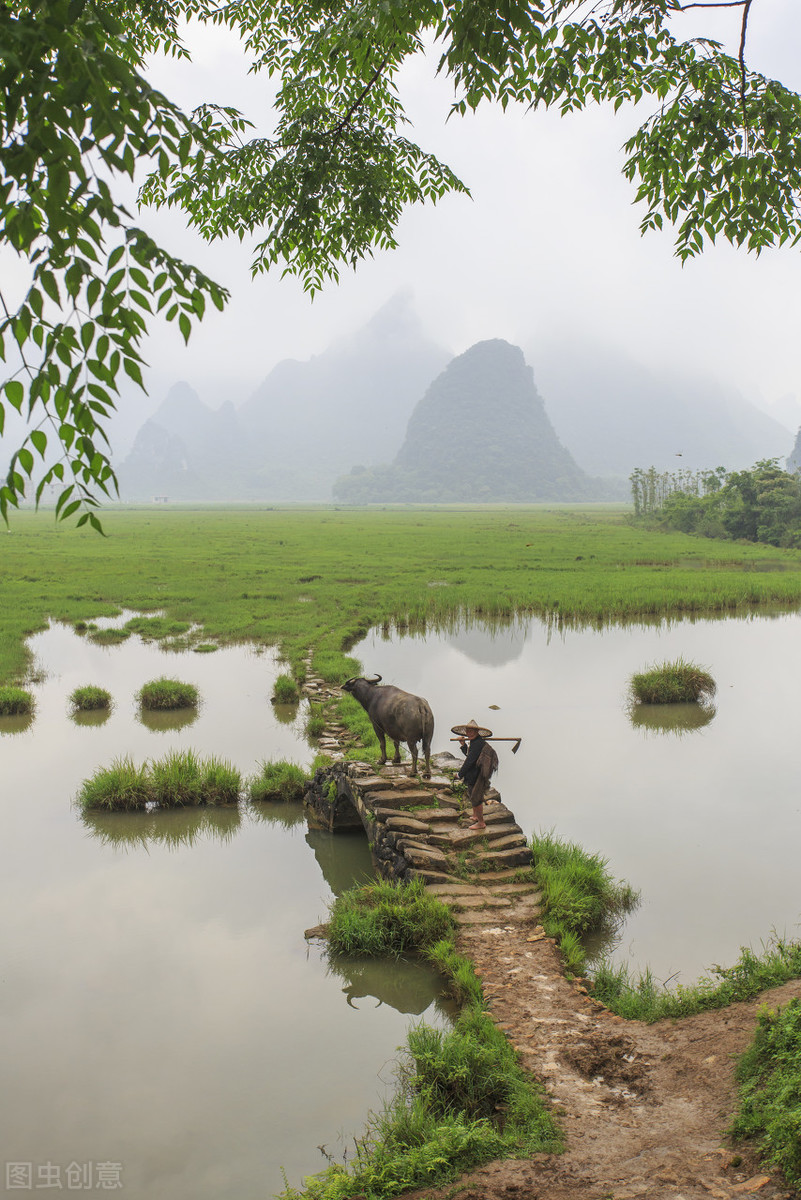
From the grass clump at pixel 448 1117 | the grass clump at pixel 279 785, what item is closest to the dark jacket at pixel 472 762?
the grass clump at pixel 448 1117

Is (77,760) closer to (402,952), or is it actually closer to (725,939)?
(402,952)

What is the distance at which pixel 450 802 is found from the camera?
759 cm

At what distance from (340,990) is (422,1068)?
135 centimetres

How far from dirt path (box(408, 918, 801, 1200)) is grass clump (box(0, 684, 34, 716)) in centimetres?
1057

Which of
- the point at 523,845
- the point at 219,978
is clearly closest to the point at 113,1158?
the point at 219,978

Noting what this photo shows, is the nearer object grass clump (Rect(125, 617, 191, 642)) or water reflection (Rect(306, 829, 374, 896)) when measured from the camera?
water reflection (Rect(306, 829, 374, 896))

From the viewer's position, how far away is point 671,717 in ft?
43.8

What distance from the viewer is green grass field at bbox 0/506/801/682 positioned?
71.2 ft

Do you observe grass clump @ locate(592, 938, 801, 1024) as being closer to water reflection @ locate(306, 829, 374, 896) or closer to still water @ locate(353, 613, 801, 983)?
still water @ locate(353, 613, 801, 983)

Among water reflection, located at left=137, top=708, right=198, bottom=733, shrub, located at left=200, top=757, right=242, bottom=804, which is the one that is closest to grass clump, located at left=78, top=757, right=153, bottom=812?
shrub, located at left=200, top=757, right=242, bottom=804

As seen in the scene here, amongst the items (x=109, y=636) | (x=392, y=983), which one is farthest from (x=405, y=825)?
(x=109, y=636)

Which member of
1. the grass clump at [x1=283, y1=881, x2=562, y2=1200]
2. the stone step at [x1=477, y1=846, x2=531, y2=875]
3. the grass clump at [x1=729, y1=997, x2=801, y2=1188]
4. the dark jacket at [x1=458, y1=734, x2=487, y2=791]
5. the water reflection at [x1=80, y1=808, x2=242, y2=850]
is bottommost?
the water reflection at [x1=80, y1=808, x2=242, y2=850]

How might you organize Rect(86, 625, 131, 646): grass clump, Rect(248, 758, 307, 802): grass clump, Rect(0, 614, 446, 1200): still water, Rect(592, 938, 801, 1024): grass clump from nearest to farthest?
1. Rect(0, 614, 446, 1200): still water
2. Rect(592, 938, 801, 1024): grass clump
3. Rect(248, 758, 307, 802): grass clump
4. Rect(86, 625, 131, 646): grass clump

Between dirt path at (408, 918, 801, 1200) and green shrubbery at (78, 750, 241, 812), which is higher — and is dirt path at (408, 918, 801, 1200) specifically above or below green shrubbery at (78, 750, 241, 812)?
above
